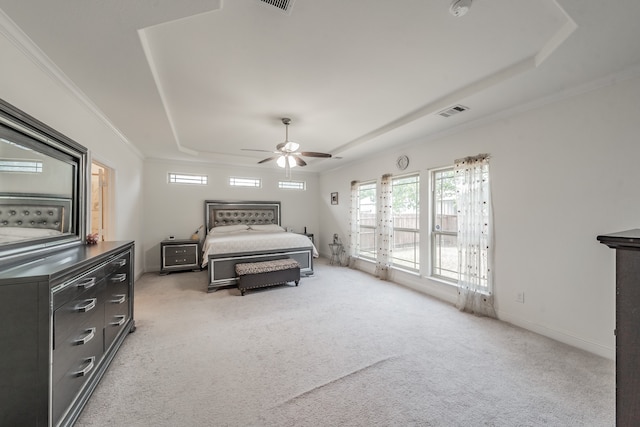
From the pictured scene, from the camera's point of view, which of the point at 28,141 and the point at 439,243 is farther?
the point at 439,243

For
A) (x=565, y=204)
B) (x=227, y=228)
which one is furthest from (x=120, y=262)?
(x=565, y=204)

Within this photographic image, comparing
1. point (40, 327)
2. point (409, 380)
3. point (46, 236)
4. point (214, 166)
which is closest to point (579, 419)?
point (409, 380)

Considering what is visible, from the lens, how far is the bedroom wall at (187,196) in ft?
18.7

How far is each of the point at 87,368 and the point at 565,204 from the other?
4.53m

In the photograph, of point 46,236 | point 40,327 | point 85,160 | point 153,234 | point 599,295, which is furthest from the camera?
point 153,234

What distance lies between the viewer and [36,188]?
188 cm

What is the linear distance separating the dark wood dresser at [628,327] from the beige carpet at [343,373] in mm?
996

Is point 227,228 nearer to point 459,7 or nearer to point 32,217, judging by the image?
point 32,217

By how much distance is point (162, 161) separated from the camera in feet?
18.9

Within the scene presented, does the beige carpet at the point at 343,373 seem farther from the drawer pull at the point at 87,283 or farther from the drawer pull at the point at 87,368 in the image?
the drawer pull at the point at 87,283

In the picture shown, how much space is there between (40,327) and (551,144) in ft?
14.8

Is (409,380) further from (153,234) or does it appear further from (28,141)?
(153,234)

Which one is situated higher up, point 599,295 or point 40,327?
point 40,327

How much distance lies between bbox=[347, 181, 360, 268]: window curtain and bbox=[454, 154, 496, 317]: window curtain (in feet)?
8.66
